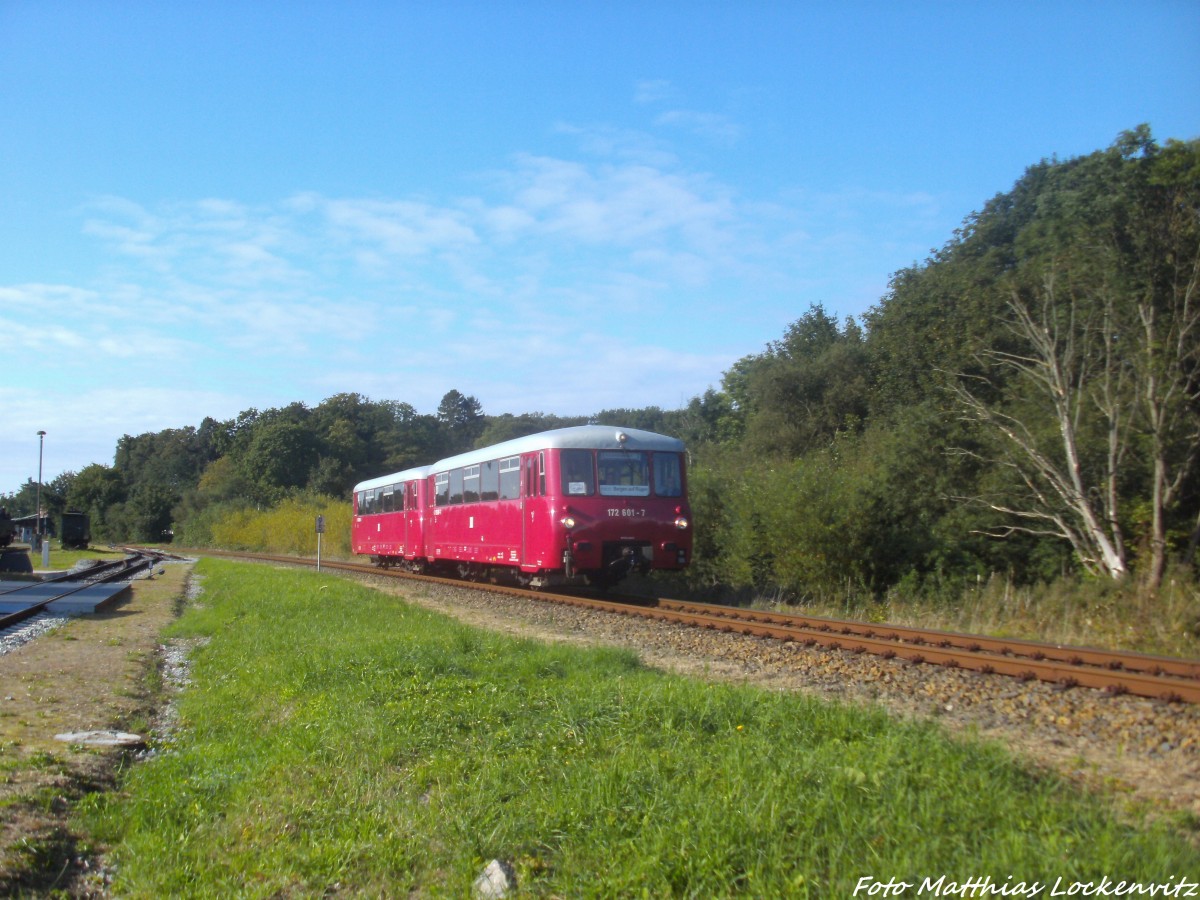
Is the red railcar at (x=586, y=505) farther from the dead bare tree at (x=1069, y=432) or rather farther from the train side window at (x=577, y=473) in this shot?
the dead bare tree at (x=1069, y=432)

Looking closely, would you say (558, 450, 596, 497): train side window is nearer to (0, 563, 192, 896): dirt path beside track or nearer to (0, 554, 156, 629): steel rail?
(0, 563, 192, 896): dirt path beside track

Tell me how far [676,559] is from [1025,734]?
10.5m

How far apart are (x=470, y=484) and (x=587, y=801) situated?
1617cm

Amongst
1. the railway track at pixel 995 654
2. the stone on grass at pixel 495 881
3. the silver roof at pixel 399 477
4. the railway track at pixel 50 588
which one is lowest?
the stone on grass at pixel 495 881

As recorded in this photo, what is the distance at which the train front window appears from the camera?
16.6m

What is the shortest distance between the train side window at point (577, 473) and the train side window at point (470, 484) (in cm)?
439

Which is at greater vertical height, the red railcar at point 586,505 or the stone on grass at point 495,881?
the red railcar at point 586,505

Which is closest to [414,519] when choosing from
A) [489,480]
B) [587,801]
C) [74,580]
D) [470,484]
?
[470,484]

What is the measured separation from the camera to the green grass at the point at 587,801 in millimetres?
4027

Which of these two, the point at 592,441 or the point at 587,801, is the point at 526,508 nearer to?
the point at 592,441

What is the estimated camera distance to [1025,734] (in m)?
6.47

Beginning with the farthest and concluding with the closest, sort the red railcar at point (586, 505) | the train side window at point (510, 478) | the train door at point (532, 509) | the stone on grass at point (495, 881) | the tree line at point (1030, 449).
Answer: the train side window at point (510, 478), the train door at point (532, 509), the red railcar at point (586, 505), the tree line at point (1030, 449), the stone on grass at point (495, 881)

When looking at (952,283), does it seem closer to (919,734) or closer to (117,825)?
(919,734)

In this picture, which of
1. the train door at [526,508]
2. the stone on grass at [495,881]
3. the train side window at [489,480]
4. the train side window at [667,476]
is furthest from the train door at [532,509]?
the stone on grass at [495,881]
